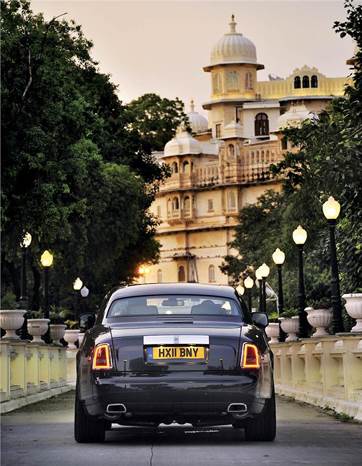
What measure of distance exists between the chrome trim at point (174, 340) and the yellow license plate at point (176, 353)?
49 millimetres

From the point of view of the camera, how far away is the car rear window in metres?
16.6

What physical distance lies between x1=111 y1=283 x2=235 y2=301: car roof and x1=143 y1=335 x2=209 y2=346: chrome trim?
1.16 m

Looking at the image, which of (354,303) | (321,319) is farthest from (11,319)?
(354,303)

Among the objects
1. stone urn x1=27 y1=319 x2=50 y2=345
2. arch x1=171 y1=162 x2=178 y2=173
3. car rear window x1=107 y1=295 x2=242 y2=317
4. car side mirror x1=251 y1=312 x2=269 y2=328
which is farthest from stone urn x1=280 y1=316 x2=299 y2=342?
arch x1=171 y1=162 x2=178 y2=173

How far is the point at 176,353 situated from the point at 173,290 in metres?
1.43

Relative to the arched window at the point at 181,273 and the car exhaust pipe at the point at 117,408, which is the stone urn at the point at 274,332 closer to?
the car exhaust pipe at the point at 117,408

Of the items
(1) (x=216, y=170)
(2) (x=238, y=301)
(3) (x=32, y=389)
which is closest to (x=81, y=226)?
(3) (x=32, y=389)

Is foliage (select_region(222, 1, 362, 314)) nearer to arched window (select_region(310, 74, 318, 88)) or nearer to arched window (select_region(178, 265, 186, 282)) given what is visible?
arched window (select_region(178, 265, 186, 282))

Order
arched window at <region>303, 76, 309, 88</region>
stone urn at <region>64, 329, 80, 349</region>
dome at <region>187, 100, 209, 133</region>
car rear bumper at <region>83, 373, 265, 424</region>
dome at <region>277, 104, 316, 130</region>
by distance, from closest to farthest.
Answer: car rear bumper at <region>83, 373, 265, 424</region> < stone urn at <region>64, 329, 80, 349</region> < dome at <region>277, 104, 316, 130</region> < arched window at <region>303, 76, 309, 88</region> < dome at <region>187, 100, 209, 133</region>

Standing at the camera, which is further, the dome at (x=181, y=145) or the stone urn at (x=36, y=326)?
the dome at (x=181, y=145)

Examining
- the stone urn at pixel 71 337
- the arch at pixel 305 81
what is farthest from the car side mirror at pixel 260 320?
the arch at pixel 305 81

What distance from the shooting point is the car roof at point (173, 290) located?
16.9 m

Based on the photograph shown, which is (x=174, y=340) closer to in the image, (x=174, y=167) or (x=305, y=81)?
(x=174, y=167)

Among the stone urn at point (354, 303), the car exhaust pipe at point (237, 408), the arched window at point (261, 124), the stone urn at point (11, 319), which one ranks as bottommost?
the car exhaust pipe at point (237, 408)
